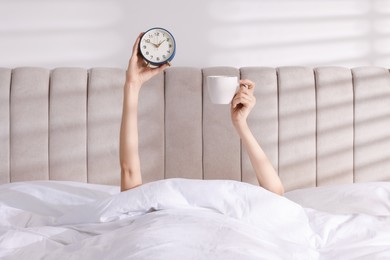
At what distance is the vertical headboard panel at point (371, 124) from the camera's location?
2.23 meters

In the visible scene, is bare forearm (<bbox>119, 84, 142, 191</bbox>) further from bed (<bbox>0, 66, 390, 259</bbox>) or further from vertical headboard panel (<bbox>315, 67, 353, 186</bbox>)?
vertical headboard panel (<bbox>315, 67, 353, 186</bbox>)

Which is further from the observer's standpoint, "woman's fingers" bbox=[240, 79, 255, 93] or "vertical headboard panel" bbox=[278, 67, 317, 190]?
"vertical headboard panel" bbox=[278, 67, 317, 190]

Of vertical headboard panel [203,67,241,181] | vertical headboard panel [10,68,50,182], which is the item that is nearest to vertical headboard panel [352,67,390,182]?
vertical headboard panel [203,67,241,181]

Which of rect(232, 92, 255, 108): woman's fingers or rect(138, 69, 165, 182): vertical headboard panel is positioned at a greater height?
rect(232, 92, 255, 108): woman's fingers

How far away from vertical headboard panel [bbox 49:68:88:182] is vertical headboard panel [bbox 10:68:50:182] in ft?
0.08

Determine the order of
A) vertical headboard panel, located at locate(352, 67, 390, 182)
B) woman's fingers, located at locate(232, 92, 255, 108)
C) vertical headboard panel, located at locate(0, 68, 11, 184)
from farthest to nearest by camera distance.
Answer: vertical headboard panel, located at locate(352, 67, 390, 182) < vertical headboard panel, located at locate(0, 68, 11, 184) < woman's fingers, located at locate(232, 92, 255, 108)

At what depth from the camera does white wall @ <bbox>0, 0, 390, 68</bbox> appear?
231 centimetres

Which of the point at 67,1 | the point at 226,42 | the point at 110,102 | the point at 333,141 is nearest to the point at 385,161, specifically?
the point at 333,141

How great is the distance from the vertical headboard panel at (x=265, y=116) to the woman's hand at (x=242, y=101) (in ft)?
1.19

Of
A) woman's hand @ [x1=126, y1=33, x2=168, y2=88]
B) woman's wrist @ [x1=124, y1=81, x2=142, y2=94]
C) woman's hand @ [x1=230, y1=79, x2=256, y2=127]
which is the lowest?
woman's hand @ [x1=230, y1=79, x2=256, y2=127]

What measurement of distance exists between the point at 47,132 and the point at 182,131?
50cm

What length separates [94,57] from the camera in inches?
A: 91.9

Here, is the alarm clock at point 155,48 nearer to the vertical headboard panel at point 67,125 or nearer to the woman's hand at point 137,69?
the woman's hand at point 137,69

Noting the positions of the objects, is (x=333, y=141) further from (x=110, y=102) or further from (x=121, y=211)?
(x=121, y=211)
